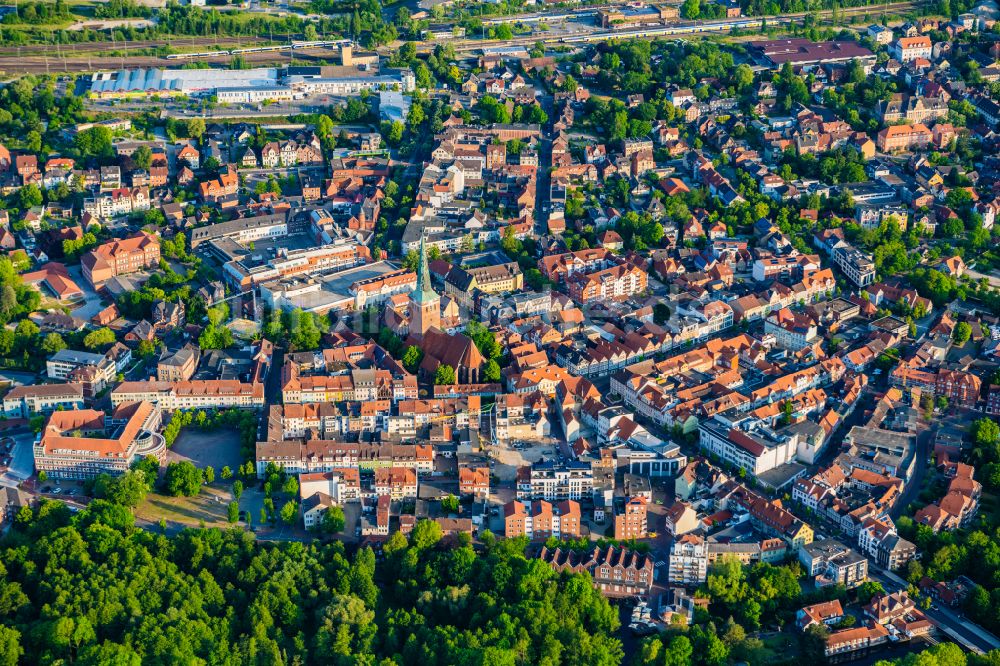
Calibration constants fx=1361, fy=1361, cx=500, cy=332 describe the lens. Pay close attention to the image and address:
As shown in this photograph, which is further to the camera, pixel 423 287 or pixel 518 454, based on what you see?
pixel 423 287

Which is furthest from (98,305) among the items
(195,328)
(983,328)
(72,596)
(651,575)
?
(983,328)

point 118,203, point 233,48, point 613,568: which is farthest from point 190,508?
point 233,48

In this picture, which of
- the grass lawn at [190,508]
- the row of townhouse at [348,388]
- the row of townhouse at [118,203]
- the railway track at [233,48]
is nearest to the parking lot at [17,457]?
the grass lawn at [190,508]

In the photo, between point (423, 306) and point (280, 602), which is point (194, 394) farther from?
point (280, 602)

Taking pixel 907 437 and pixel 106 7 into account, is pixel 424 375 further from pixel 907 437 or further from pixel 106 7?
pixel 106 7

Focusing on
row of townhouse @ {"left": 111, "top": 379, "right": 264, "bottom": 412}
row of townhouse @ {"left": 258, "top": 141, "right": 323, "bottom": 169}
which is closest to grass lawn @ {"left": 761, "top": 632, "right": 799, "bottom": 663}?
row of townhouse @ {"left": 111, "top": 379, "right": 264, "bottom": 412}
